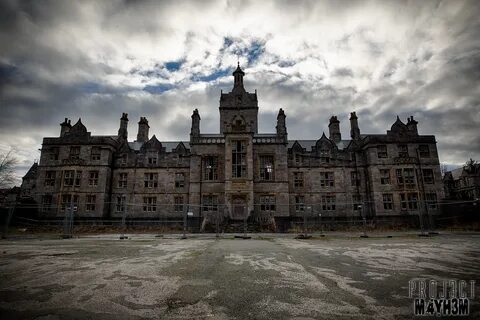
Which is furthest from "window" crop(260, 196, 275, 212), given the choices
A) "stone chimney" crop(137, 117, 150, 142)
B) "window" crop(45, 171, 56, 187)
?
"window" crop(45, 171, 56, 187)

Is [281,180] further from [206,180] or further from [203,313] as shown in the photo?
[203,313]

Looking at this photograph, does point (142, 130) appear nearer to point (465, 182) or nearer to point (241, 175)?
point (241, 175)

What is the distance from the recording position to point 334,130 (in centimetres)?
3844

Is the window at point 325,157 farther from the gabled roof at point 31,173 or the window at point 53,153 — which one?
the gabled roof at point 31,173

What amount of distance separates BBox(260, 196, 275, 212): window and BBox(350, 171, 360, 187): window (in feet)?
38.3

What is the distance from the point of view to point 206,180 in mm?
30547

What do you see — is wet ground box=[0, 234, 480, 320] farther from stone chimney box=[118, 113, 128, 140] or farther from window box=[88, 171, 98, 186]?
stone chimney box=[118, 113, 128, 140]

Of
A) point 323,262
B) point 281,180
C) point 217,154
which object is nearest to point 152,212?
point 217,154

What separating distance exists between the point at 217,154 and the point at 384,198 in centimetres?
2228

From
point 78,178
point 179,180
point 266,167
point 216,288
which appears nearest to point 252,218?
point 266,167

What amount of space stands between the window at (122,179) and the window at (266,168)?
62.4ft

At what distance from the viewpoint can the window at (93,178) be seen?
31859 mm

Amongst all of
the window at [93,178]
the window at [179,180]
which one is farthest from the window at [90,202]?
the window at [179,180]

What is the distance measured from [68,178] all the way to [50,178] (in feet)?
8.20
